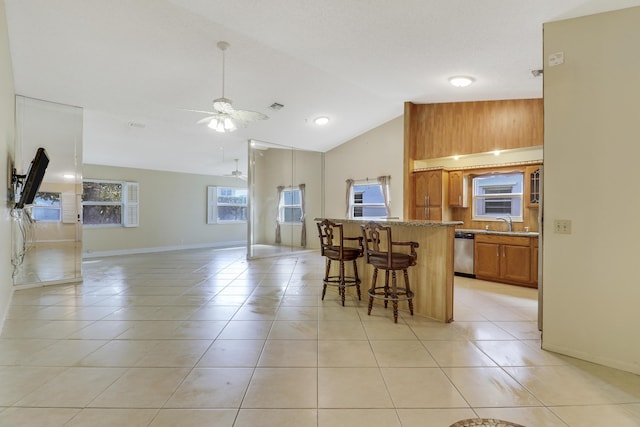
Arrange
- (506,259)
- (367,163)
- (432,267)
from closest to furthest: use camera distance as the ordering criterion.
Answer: (432,267) < (506,259) < (367,163)

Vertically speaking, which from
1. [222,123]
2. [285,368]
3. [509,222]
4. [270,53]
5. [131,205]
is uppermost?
[270,53]

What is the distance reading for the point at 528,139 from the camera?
190 inches

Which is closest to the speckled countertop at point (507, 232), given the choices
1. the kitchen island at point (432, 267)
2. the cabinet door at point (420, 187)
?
the cabinet door at point (420, 187)

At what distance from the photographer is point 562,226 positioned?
258cm

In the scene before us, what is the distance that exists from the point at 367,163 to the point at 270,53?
13.7 ft

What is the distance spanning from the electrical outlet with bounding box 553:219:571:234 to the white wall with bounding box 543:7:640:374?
3 cm

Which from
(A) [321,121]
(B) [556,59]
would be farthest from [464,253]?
(A) [321,121]

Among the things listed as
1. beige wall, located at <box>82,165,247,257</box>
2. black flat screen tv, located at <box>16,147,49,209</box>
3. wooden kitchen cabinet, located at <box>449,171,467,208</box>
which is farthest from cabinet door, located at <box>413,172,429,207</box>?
beige wall, located at <box>82,165,247,257</box>

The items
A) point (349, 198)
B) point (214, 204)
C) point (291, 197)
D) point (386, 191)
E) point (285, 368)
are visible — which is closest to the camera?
point (285, 368)

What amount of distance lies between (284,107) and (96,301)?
4.22 meters

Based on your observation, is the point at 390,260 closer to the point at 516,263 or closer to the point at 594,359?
the point at 594,359

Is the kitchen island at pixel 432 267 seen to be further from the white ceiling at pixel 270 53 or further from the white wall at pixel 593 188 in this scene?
the white ceiling at pixel 270 53

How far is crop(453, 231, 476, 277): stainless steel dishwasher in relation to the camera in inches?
217

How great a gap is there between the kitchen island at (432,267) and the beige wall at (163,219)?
7.63 meters
